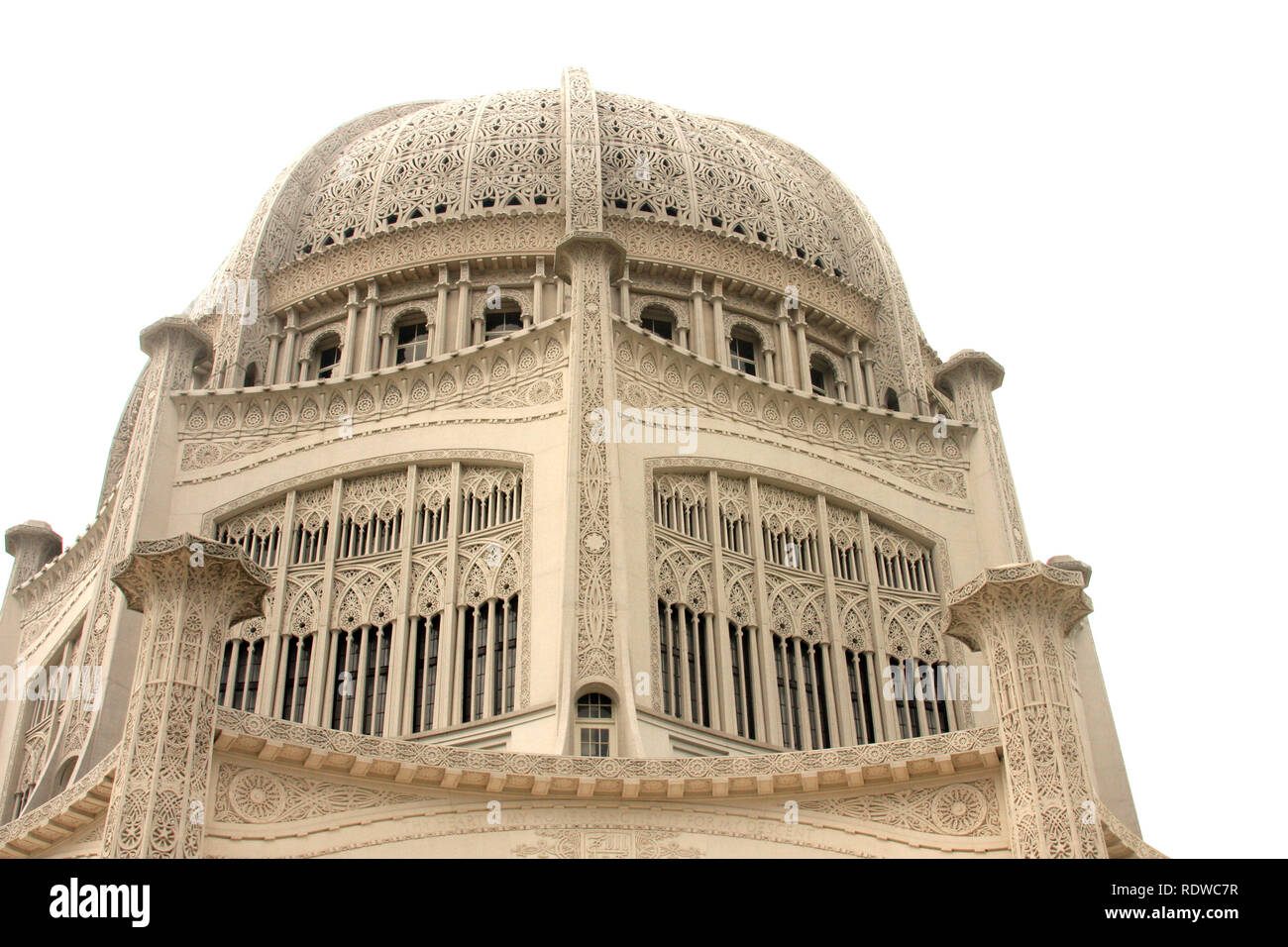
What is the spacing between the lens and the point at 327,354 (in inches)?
1247

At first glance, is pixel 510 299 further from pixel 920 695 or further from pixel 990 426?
pixel 920 695

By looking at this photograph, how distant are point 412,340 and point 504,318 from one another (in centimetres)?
205

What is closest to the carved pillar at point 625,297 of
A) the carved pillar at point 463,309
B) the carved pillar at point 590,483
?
the carved pillar at point 463,309

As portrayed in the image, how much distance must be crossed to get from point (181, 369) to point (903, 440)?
13.4m

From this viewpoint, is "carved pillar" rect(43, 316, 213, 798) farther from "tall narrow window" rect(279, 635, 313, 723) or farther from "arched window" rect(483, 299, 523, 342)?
"arched window" rect(483, 299, 523, 342)

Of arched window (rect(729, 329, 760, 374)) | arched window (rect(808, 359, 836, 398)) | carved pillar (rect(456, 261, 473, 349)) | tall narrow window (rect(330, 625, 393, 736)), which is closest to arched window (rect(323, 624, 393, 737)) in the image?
tall narrow window (rect(330, 625, 393, 736))

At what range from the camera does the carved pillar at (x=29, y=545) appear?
95.8ft

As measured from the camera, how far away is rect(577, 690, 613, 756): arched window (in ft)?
62.7

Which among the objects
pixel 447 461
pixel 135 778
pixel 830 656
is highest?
pixel 447 461

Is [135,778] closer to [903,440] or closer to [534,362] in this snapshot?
[534,362]

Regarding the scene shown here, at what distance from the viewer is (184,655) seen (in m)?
15.6

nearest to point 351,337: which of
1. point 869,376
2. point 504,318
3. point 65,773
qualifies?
point 504,318
